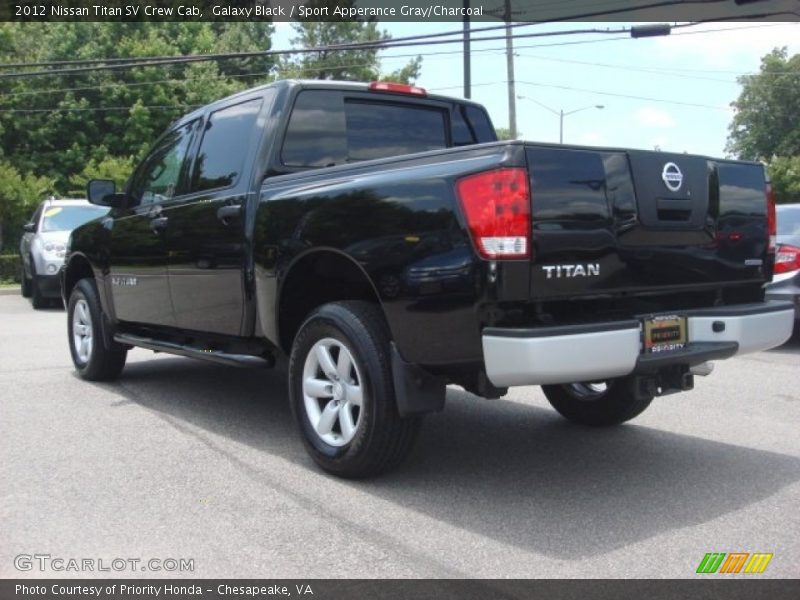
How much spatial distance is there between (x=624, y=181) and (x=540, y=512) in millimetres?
1545

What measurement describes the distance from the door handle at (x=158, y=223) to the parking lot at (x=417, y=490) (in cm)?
127

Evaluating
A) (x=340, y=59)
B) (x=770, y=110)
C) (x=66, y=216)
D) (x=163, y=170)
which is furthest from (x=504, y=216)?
(x=770, y=110)

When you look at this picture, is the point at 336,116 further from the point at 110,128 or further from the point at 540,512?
the point at 110,128

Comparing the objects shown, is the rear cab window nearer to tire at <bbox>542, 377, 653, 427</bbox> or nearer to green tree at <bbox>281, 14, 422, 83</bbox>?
tire at <bbox>542, 377, 653, 427</bbox>

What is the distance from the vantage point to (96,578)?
3068 mm

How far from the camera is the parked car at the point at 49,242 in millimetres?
13203

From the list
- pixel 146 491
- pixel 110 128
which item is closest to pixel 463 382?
pixel 146 491

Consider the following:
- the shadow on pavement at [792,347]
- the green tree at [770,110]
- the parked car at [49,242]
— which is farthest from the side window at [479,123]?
the green tree at [770,110]

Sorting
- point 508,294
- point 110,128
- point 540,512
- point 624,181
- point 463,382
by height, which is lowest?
point 540,512

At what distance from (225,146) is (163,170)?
982mm

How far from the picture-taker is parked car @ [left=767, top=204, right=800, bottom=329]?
321 inches

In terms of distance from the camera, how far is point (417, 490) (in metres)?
4.00

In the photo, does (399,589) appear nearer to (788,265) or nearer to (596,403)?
(596,403)

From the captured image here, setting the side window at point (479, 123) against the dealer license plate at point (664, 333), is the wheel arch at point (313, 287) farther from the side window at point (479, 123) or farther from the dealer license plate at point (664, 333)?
the side window at point (479, 123)
